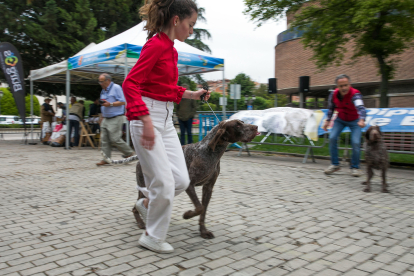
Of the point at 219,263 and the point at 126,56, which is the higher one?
the point at 126,56

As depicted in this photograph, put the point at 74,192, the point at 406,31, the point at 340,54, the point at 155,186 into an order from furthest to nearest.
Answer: the point at 340,54
the point at 406,31
the point at 74,192
the point at 155,186

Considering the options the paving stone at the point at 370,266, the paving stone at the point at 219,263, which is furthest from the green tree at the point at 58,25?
the paving stone at the point at 370,266

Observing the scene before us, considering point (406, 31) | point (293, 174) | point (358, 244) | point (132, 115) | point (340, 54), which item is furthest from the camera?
point (340, 54)

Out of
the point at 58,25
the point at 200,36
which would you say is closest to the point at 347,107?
the point at 58,25

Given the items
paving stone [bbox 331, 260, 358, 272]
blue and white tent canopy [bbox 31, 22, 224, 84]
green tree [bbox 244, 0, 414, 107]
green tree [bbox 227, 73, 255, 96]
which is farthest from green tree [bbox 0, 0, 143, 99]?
green tree [bbox 227, 73, 255, 96]

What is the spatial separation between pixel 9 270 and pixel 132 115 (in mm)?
1572

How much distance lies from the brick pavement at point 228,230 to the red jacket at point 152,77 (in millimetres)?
1327

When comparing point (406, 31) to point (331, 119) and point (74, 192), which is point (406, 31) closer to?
point (331, 119)

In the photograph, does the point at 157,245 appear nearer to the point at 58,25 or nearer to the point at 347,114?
the point at 347,114

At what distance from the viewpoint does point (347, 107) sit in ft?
22.8

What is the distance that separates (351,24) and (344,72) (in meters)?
13.1

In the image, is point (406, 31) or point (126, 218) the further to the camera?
A: point (406, 31)

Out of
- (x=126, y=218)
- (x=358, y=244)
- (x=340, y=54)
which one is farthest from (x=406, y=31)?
(x=126, y=218)

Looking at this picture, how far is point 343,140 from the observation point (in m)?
8.61
